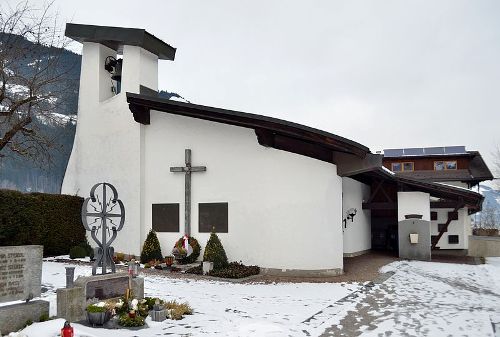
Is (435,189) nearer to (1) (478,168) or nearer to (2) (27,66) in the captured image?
(1) (478,168)

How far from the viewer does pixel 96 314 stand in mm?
8352

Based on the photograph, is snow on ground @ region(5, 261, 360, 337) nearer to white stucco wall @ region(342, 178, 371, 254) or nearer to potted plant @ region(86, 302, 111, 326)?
potted plant @ region(86, 302, 111, 326)

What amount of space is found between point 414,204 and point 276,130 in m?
9.95

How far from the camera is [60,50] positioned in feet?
61.1

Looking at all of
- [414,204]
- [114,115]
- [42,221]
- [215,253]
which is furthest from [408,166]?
[42,221]

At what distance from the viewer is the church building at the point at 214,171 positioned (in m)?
15.9

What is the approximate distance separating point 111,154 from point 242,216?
25.0 feet

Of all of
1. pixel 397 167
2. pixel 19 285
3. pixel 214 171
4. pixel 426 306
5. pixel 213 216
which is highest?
pixel 397 167

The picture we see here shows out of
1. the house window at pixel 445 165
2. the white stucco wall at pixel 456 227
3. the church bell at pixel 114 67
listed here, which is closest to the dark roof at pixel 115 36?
the church bell at pixel 114 67

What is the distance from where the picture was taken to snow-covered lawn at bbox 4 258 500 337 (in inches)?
327

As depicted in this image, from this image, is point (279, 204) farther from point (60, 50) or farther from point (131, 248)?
point (60, 50)

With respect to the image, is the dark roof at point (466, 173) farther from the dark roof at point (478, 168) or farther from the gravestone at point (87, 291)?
the gravestone at point (87, 291)

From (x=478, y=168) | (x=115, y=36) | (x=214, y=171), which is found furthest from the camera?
(x=478, y=168)

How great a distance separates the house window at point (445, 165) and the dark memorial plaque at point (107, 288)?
95.3ft
